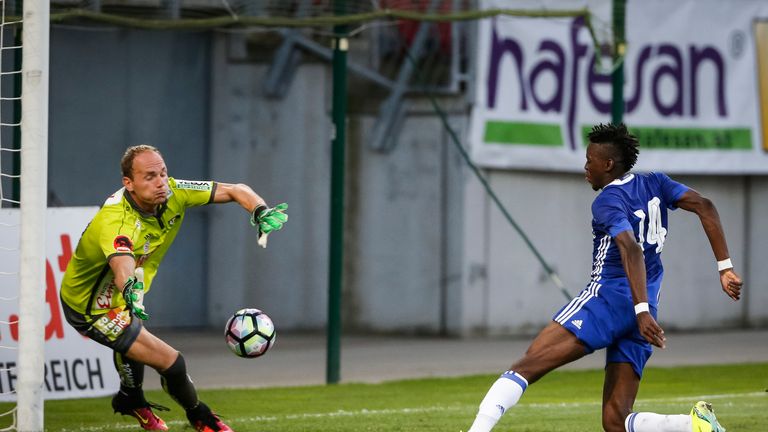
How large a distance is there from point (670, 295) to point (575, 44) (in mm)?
3744

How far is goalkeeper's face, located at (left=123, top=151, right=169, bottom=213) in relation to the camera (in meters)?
8.12

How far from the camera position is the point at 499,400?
7.26 metres

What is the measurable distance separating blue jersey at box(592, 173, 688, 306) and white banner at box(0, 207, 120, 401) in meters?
5.40

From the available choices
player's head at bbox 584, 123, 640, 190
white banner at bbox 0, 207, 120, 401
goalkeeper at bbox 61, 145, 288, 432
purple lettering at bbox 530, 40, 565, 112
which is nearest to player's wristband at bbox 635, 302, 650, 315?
player's head at bbox 584, 123, 640, 190

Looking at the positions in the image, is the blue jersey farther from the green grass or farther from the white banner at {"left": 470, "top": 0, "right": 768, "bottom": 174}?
the white banner at {"left": 470, "top": 0, "right": 768, "bottom": 174}

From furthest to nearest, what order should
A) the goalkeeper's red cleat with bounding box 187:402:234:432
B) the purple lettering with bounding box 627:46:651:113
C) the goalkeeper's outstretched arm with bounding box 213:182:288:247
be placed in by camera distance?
the purple lettering with bounding box 627:46:651:113 < the goalkeeper's red cleat with bounding box 187:402:234:432 < the goalkeeper's outstretched arm with bounding box 213:182:288:247

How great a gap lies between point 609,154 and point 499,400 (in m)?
1.45

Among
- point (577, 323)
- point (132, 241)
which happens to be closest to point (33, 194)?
point (132, 241)

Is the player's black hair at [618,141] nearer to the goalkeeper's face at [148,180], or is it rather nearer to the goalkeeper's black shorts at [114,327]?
the goalkeeper's face at [148,180]

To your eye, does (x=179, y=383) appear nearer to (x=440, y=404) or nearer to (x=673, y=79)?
(x=440, y=404)

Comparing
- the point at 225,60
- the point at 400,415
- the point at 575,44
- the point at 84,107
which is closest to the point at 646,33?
the point at 575,44

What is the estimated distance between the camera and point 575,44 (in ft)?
59.0

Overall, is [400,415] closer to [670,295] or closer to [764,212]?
[670,295]

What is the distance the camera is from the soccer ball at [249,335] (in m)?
8.17
